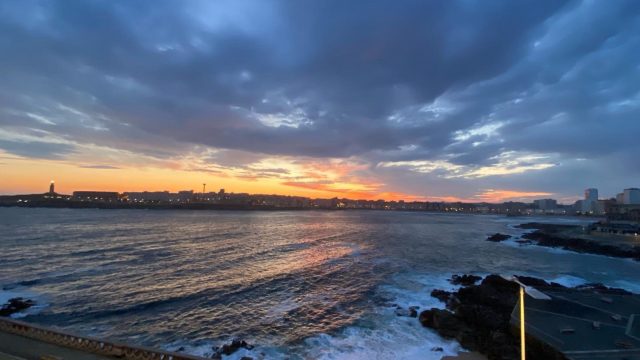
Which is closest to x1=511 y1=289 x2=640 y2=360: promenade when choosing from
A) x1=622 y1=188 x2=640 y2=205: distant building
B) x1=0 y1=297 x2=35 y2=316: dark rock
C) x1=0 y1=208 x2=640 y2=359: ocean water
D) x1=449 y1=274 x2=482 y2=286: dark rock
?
x1=0 y1=208 x2=640 y2=359: ocean water

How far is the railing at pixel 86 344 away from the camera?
13344 mm

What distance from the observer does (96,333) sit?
2184 cm

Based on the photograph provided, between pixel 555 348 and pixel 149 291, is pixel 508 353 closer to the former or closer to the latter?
pixel 555 348

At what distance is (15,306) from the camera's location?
84.9 feet

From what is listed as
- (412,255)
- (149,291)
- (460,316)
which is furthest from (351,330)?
(412,255)

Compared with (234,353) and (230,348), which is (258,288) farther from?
(234,353)

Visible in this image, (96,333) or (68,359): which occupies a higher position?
(68,359)

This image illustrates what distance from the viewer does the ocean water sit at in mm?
21703

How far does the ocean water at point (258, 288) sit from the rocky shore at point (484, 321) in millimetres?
988

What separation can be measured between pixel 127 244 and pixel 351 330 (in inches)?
1925

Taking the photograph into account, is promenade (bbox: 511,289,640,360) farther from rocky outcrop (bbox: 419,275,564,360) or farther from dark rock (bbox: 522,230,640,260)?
dark rock (bbox: 522,230,640,260)

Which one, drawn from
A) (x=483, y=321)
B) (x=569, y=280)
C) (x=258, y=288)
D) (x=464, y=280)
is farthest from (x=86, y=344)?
(x=569, y=280)

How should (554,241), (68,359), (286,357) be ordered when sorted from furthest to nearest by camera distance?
(554,241), (286,357), (68,359)

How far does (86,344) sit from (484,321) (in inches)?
818
